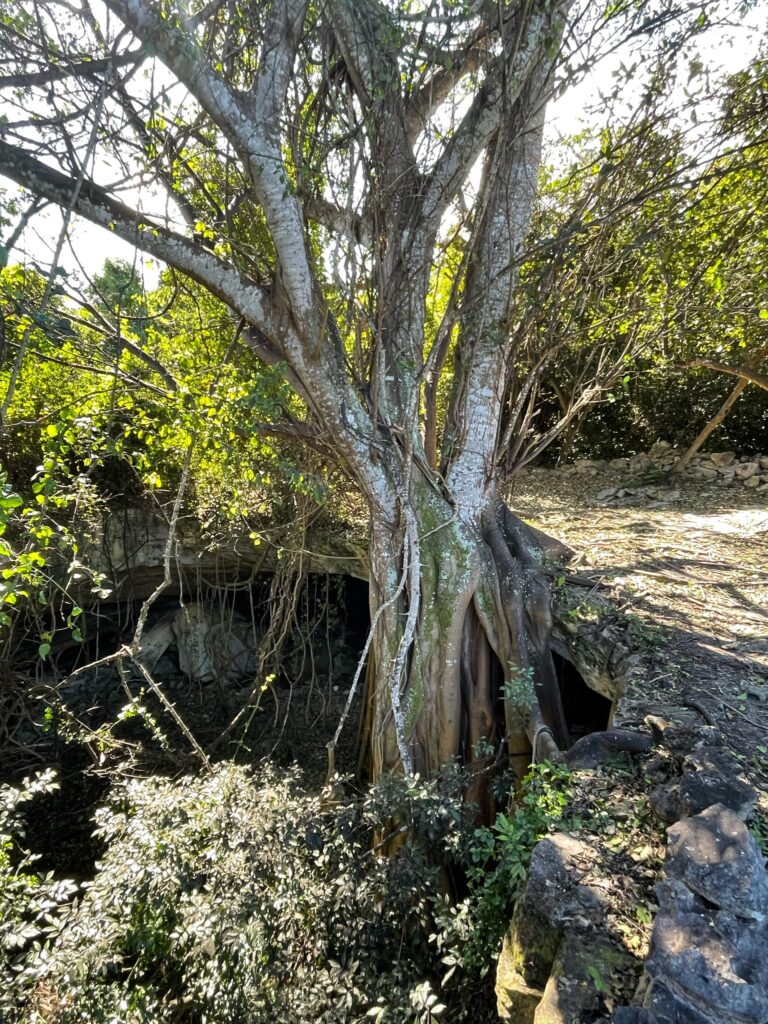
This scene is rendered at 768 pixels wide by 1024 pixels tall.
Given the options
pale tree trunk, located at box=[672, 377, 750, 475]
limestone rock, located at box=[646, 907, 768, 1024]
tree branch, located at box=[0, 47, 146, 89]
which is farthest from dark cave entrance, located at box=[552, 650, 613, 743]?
tree branch, located at box=[0, 47, 146, 89]

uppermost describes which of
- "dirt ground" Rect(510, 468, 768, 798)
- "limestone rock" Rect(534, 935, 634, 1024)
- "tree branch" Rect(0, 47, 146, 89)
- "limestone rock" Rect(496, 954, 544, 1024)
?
"tree branch" Rect(0, 47, 146, 89)

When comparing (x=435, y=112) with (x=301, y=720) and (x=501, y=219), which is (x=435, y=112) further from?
(x=301, y=720)

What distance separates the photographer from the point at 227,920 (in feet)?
7.06

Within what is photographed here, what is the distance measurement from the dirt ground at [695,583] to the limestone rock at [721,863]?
42 centimetres

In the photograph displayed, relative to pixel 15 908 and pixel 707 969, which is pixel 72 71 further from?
pixel 707 969

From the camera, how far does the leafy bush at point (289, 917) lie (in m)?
2.01

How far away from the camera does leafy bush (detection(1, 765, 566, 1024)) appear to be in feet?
6.59

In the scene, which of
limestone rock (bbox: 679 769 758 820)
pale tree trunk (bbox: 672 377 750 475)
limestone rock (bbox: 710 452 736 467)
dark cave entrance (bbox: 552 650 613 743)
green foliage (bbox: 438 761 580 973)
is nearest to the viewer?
limestone rock (bbox: 679 769 758 820)

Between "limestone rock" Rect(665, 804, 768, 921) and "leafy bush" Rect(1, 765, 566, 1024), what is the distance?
1.62 feet

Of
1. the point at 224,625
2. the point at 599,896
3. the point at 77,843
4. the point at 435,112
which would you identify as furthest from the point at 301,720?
the point at 435,112

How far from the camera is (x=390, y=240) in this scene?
304cm

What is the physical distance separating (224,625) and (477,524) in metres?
3.39

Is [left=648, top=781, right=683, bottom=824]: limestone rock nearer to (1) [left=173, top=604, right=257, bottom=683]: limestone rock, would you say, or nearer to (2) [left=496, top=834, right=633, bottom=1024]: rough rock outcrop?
(2) [left=496, top=834, right=633, bottom=1024]: rough rock outcrop

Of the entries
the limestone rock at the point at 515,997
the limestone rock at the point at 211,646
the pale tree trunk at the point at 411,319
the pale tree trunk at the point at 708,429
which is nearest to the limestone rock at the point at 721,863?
the limestone rock at the point at 515,997
